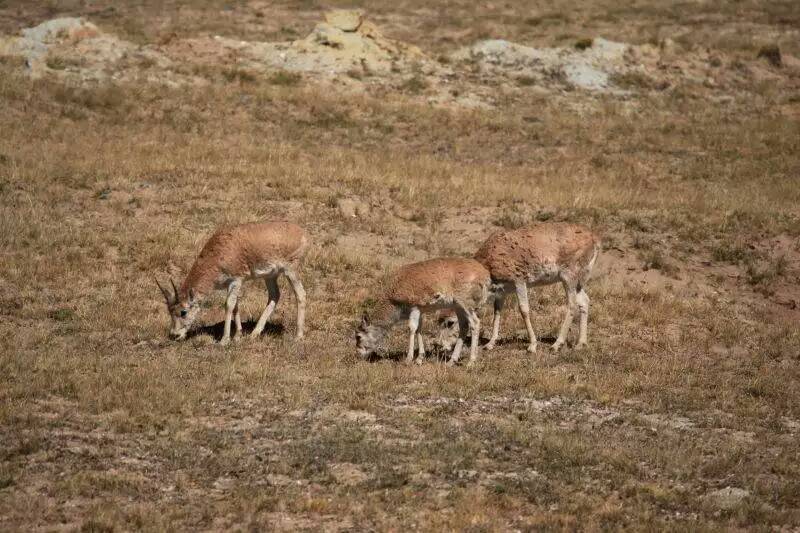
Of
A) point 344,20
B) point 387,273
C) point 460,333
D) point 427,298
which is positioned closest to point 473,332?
point 460,333

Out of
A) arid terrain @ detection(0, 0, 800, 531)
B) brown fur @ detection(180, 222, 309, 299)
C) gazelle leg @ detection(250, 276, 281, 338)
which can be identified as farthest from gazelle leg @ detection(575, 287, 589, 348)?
gazelle leg @ detection(250, 276, 281, 338)

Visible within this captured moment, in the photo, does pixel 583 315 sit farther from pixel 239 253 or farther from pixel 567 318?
pixel 239 253

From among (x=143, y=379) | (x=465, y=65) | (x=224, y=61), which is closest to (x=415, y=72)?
(x=465, y=65)

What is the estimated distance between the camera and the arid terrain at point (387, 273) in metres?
11.4

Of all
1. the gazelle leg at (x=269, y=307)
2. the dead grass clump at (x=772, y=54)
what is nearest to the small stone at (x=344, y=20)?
the dead grass clump at (x=772, y=54)

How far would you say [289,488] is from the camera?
11141 mm

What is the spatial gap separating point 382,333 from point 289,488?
5.58m

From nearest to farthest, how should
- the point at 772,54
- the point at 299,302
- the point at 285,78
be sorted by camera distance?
the point at 299,302 < the point at 285,78 < the point at 772,54

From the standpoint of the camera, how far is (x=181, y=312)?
664 inches

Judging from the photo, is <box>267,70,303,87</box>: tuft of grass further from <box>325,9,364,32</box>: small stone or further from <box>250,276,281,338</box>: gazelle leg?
<box>250,276,281,338</box>: gazelle leg

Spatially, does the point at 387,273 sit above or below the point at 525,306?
below

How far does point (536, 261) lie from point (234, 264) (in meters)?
4.80

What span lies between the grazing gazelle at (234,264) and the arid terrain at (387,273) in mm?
536

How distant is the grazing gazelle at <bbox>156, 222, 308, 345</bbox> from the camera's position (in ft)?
55.3
